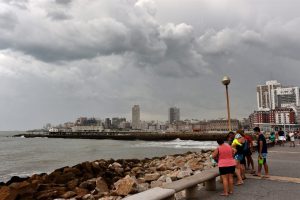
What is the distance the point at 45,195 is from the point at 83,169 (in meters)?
5.19

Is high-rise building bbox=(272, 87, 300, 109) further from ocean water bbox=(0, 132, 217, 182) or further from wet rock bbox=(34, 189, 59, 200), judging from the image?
wet rock bbox=(34, 189, 59, 200)

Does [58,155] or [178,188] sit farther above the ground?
[178,188]

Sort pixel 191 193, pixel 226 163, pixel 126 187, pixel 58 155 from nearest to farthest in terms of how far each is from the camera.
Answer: pixel 191 193, pixel 226 163, pixel 126 187, pixel 58 155

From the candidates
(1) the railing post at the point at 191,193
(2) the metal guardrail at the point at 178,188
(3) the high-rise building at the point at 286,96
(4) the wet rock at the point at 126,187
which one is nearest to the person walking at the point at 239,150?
(2) the metal guardrail at the point at 178,188

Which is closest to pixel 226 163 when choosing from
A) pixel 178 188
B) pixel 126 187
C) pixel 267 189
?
pixel 267 189

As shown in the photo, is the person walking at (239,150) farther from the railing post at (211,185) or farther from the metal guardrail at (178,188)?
the railing post at (211,185)

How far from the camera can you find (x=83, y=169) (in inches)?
568

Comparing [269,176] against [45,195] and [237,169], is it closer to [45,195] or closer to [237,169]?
[237,169]

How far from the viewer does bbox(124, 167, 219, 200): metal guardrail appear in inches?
216

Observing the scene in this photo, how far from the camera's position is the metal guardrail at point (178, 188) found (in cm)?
548

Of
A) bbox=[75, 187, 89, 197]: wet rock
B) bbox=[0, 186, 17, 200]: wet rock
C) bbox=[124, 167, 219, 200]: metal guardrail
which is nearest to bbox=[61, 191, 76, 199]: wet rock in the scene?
bbox=[75, 187, 89, 197]: wet rock

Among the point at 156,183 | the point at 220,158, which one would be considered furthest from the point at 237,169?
the point at 156,183

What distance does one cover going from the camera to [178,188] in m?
6.17

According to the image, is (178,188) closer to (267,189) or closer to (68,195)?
(267,189)
